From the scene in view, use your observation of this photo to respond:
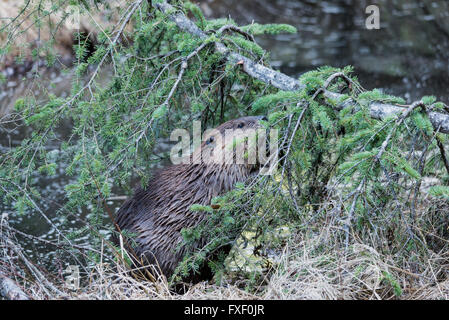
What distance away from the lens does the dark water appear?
24.3 ft

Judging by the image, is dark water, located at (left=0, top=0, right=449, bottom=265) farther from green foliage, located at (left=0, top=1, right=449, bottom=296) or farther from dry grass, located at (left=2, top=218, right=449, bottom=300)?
dry grass, located at (left=2, top=218, right=449, bottom=300)

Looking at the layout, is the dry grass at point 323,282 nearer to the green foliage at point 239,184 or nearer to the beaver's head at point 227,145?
the green foliage at point 239,184

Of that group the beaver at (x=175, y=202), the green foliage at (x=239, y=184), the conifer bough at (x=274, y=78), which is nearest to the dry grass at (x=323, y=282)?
the green foliage at (x=239, y=184)

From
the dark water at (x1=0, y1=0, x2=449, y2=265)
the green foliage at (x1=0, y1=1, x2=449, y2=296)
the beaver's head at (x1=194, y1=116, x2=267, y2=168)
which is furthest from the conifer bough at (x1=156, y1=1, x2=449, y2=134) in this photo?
the dark water at (x1=0, y1=0, x2=449, y2=265)

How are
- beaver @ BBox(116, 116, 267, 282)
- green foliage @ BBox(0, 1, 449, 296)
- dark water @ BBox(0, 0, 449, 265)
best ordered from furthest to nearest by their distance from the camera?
1. dark water @ BBox(0, 0, 449, 265)
2. beaver @ BBox(116, 116, 267, 282)
3. green foliage @ BBox(0, 1, 449, 296)

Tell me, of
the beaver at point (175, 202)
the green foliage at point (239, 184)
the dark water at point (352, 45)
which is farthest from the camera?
the dark water at point (352, 45)

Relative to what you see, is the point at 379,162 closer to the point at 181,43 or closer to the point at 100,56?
the point at 181,43

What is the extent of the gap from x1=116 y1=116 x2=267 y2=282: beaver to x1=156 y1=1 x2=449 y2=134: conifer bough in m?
0.33

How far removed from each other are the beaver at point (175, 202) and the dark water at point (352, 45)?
1.68 m

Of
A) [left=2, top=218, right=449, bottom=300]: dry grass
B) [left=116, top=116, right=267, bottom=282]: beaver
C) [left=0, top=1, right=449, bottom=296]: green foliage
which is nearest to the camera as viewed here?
[left=2, top=218, right=449, bottom=300]: dry grass

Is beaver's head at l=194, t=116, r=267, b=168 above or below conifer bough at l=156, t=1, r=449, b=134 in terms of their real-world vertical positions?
below

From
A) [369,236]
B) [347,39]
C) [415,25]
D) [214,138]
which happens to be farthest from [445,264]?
[415,25]

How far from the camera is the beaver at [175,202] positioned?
371 centimetres

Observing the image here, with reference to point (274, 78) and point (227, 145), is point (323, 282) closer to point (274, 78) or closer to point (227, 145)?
point (227, 145)
